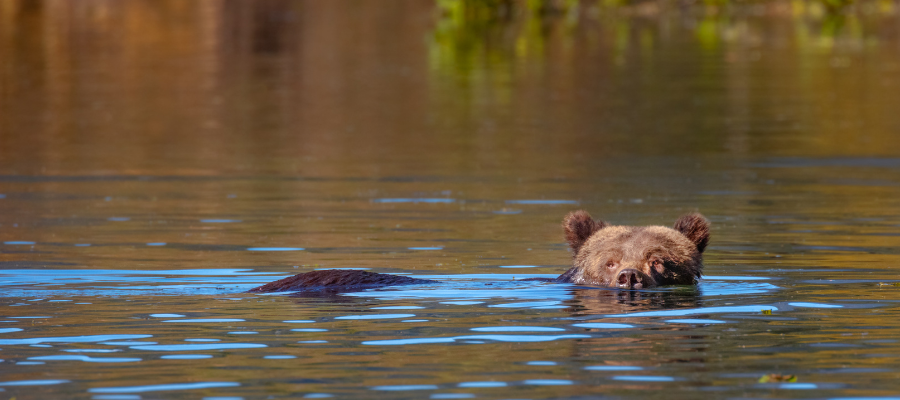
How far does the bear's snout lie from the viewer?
11.2 meters

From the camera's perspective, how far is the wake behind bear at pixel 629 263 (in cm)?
1173

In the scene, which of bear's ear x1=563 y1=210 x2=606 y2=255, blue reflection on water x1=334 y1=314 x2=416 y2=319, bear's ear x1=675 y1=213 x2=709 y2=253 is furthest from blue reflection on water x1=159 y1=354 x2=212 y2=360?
bear's ear x1=675 y1=213 x2=709 y2=253

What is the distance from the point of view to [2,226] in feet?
56.3

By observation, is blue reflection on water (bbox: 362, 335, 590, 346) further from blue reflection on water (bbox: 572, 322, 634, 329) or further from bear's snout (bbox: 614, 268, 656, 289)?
bear's snout (bbox: 614, 268, 656, 289)

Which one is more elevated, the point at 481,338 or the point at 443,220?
the point at 481,338

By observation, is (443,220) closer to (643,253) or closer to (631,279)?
(643,253)

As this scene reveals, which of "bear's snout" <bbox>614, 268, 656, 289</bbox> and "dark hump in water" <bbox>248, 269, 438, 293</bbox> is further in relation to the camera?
"dark hump in water" <bbox>248, 269, 438, 293</bbox>

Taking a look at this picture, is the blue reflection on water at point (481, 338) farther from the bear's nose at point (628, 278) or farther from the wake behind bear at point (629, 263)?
the wake behind bear at point (629, 263)

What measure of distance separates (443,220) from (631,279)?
6672 millimetres

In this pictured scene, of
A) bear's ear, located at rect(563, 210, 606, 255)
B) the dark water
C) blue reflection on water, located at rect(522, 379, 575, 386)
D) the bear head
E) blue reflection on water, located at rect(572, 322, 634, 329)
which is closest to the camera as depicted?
blue reflection on water, located at rect(522, 379, 575, 386)

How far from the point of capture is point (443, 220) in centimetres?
1777

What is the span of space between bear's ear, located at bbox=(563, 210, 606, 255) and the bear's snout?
82cm

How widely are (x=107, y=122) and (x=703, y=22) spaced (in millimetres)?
47190

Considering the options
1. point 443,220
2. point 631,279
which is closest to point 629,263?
point 631,279
